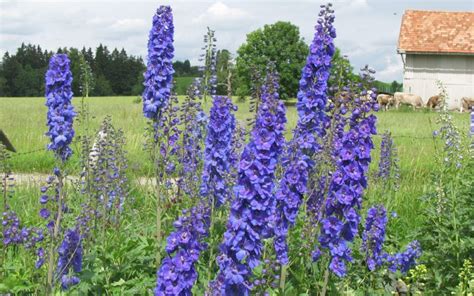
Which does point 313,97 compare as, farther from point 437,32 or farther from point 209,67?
point 437,32

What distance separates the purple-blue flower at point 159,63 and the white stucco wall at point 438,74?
4083cm

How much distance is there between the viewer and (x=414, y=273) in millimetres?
5621

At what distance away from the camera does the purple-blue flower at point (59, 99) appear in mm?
4719

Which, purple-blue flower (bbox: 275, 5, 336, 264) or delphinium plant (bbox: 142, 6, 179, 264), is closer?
purple-blue flower (bbox: 275, 5, 336, 264)

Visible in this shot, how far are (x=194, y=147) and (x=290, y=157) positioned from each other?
2240 mm

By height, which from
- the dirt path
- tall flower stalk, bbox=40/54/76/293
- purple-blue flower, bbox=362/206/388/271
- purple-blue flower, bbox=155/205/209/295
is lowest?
the dirt path

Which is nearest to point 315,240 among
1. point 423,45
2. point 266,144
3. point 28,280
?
point 266,144

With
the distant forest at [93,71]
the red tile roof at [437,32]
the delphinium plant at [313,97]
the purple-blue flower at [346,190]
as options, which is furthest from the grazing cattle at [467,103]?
the distant forest at [93,71]

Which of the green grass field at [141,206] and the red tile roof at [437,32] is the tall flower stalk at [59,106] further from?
the red tile roof at [437,32]

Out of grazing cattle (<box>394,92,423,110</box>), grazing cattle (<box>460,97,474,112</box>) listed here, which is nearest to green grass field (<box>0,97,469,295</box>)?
grazing cattle (<box>394,92,423,110</box>)

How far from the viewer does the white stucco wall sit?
44.2m

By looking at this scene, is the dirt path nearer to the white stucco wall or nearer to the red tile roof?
the red tile roof

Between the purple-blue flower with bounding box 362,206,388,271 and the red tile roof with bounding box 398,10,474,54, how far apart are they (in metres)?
39.9

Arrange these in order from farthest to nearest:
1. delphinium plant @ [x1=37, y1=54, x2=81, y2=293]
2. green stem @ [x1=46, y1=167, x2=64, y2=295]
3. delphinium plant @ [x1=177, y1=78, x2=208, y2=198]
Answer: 1. delphinium plant @ [x1=177, y1=78, x2=208, y2=198]
2. delphinium plant @ [x1=37, y1=54, x2=81, y2=293]
3. green stem @ [x1=46, y1=167, x2=64, y2=295]
